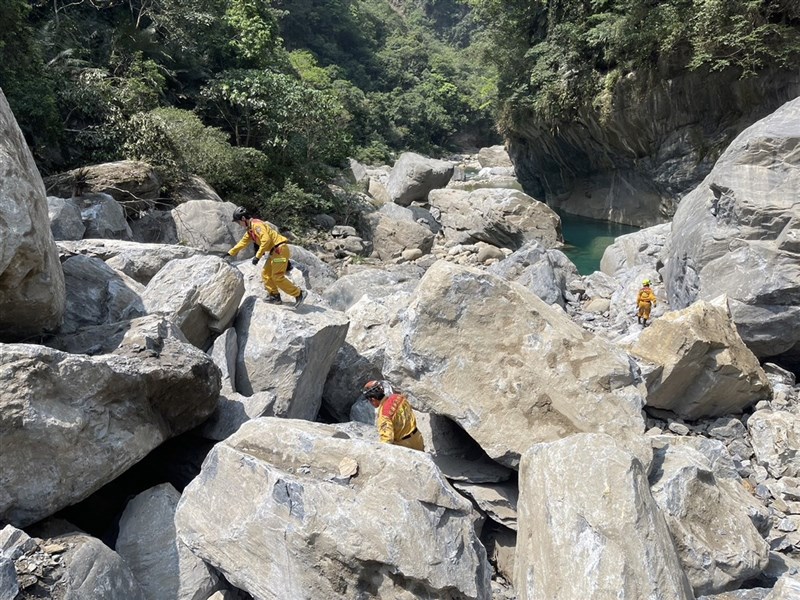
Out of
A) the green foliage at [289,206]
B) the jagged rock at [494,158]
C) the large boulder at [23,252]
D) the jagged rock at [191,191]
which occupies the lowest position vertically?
the jagged rock at [494,158]

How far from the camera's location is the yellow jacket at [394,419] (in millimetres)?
5535

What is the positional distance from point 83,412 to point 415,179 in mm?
20295

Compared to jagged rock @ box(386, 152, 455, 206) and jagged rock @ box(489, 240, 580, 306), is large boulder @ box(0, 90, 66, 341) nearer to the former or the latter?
jagged rock @ box(489, 240, 580, 306)

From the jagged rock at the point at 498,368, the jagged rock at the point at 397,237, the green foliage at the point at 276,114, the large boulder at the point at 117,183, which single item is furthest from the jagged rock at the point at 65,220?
the jagged rock at the point at 397,237

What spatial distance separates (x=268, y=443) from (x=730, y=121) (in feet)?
62.6

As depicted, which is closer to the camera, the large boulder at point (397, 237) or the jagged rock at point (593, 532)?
the jagged rock at point (593, 532)

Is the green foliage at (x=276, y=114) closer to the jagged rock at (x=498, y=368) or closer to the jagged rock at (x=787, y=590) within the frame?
the jagged rock at (x=498, y=368)

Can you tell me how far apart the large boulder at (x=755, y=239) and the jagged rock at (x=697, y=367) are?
59.9 inches

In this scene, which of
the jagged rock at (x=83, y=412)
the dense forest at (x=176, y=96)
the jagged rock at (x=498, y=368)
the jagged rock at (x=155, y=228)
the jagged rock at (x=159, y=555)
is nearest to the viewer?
the jagged rock at (x=83, y=412)

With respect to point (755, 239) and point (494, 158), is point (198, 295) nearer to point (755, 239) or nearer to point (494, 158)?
point (755, 239)

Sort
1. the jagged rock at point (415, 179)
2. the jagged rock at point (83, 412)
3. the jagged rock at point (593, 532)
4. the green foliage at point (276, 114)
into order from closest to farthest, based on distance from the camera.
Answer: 1. the jagged rock at point (593, 532)
2. the jagged rock at point (83, 412)
3. the green foliage at point (276, 114)
4. the jagged rock at point (415, 179)

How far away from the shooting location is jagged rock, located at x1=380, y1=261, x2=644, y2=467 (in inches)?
229

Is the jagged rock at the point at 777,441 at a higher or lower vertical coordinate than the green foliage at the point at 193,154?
lower

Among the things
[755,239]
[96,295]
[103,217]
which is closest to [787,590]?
[96,295]
